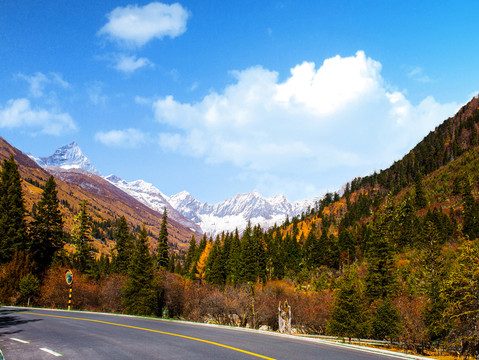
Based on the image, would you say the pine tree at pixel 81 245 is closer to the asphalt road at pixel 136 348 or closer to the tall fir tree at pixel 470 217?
the asphalt road at pixel 136 348

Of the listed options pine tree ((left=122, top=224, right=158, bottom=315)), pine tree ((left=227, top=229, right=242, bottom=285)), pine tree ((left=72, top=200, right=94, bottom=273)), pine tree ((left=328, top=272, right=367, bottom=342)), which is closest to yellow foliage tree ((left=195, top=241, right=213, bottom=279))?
pine tree ((left=227, top=229, right=242, bottom=285))

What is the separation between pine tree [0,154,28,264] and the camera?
4375cm

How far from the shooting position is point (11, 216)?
151 feet

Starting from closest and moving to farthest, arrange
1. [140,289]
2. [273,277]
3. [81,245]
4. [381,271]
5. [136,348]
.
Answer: [136,348] < [140,289] < [381,271] < [81,245] < [273,277]

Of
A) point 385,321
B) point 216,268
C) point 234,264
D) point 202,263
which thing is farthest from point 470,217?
point 202,263

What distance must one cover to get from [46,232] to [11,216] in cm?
661

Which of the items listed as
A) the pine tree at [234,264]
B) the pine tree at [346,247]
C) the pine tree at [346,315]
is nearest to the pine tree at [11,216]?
the pine tree at [346,315]

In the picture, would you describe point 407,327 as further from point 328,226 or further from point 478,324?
point 328,226

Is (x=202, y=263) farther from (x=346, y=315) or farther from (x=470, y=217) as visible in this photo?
(x=346, y=315)

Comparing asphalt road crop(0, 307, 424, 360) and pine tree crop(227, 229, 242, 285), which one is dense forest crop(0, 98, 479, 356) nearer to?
pine tree crop(227, 229, 242, 285)

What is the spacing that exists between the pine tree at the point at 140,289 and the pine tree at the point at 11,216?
1500cm

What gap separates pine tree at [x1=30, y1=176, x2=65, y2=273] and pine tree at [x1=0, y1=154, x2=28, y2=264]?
348cm

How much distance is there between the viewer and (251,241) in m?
77.1

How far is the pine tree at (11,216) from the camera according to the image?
144 feet
